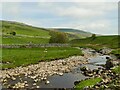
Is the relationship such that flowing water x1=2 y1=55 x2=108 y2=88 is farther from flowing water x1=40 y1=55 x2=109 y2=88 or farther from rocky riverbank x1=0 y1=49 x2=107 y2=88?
rocky riverbank x1=0 y1=49 x2=107 y2=88

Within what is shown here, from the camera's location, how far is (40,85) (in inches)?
1686

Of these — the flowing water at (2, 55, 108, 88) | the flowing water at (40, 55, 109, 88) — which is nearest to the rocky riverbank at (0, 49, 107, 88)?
the flowing water at (2, 55, 108, 88)

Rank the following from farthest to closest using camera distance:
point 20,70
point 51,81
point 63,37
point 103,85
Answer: point 63,37 < point 20,70 < point 51,81 < point 103,85

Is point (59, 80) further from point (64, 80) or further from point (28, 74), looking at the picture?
point (28, 74)

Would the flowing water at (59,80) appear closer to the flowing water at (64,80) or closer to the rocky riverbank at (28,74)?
the flowing water at (64,80)

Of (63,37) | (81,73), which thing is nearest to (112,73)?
(81,73)

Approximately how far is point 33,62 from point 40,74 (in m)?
14.9

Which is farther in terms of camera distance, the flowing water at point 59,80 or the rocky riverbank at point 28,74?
the rocky riverbank at point 28,74

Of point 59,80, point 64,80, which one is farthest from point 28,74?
point 64,80

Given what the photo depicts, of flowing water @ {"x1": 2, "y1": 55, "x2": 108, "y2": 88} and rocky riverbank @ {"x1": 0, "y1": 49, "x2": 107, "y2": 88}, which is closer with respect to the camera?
flowing water @ {"x1": 2, "y1": 55, "x2": 108, "y2": 88}

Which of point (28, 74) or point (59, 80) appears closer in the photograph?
point (59, 80)

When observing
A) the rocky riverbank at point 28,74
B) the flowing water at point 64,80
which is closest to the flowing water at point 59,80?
the flowing water at point 64,80

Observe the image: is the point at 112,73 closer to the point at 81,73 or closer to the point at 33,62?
the point at 81,73

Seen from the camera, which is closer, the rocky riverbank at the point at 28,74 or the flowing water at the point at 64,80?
the flowing water at the point at 64,80
